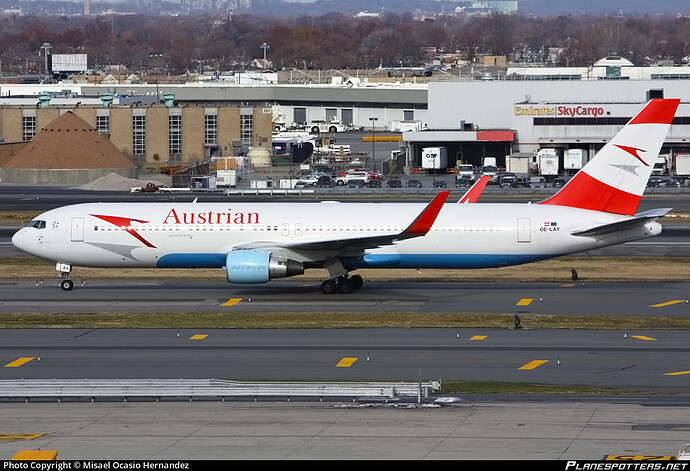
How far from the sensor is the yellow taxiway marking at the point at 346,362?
36631 millimetres

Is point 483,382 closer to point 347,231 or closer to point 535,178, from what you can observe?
point 347,231

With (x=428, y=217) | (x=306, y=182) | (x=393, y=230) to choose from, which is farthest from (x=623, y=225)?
(x=306, y=182)

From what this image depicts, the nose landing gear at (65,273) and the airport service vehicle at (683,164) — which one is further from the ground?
the airport service vehicle at (683,164)

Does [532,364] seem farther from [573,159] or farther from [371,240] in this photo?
[573,159]

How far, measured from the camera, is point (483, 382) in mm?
34125

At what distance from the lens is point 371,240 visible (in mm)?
49094

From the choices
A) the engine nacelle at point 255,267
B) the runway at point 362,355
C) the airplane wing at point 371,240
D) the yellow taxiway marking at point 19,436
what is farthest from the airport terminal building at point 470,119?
the yellow taxiway marking at point 19,436

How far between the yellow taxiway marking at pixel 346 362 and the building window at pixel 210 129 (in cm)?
10750

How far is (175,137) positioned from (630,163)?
96298 millimetres

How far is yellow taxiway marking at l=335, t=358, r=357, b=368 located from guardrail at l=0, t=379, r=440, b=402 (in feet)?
13.5

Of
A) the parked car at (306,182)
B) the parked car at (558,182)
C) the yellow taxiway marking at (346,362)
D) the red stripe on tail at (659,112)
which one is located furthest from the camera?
the parked car at (306,182)

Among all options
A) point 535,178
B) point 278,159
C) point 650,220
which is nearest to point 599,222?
point 650,220

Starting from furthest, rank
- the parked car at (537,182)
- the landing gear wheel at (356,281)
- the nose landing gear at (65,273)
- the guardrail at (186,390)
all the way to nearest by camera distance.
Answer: the parked car at (537,182), the nose landing gear at (65,273), the landing gear wheel at (356,281), the guardrail at (186,390)

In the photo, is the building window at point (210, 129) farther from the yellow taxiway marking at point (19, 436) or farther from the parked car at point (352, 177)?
the yellow taxiway marking at point (19, 436)
